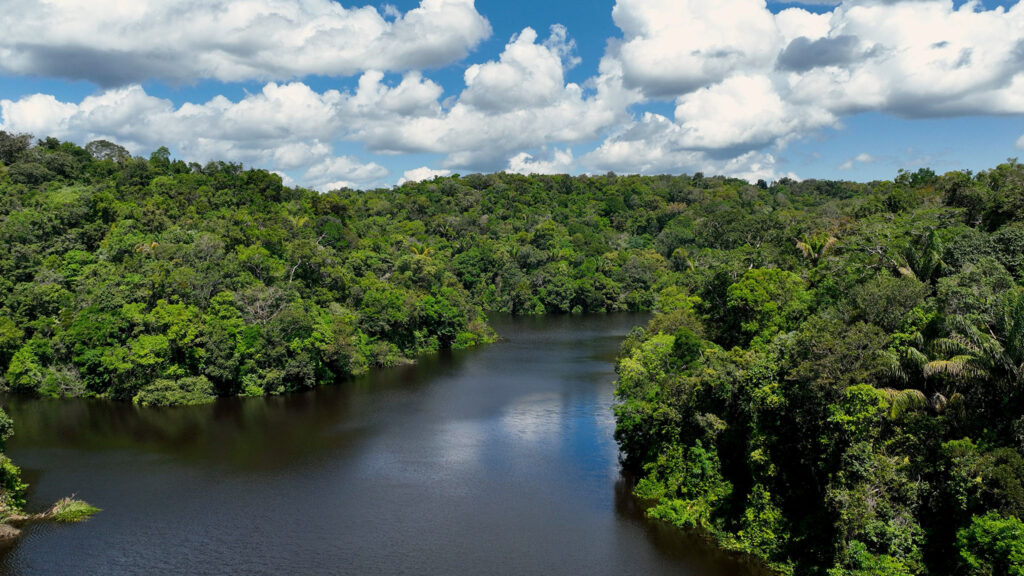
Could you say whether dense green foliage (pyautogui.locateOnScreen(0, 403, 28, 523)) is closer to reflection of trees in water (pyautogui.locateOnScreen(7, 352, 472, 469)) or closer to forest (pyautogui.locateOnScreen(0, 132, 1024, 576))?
forest (pyautogui.locateOnScreen(0, 132, 1024, 576))

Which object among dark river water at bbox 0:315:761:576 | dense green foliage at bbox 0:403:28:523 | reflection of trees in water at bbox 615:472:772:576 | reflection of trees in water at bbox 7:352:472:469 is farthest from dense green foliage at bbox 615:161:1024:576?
dense green foliage at bbox 0:403:28:523

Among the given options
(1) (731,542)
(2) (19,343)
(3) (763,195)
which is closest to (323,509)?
(1) (731,542)

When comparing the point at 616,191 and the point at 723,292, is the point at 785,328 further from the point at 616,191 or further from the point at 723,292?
the point at 616,191

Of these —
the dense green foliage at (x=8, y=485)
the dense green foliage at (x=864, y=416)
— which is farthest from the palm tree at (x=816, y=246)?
the dense green foliage at (x=8, y=485)

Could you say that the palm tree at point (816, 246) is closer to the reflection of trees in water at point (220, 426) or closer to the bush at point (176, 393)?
the reflection of trees in water at point (220, 426)

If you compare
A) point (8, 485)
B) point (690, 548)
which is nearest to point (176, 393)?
point (8, 485)

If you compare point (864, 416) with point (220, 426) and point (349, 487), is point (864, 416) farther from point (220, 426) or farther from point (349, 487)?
point (220, 426)
